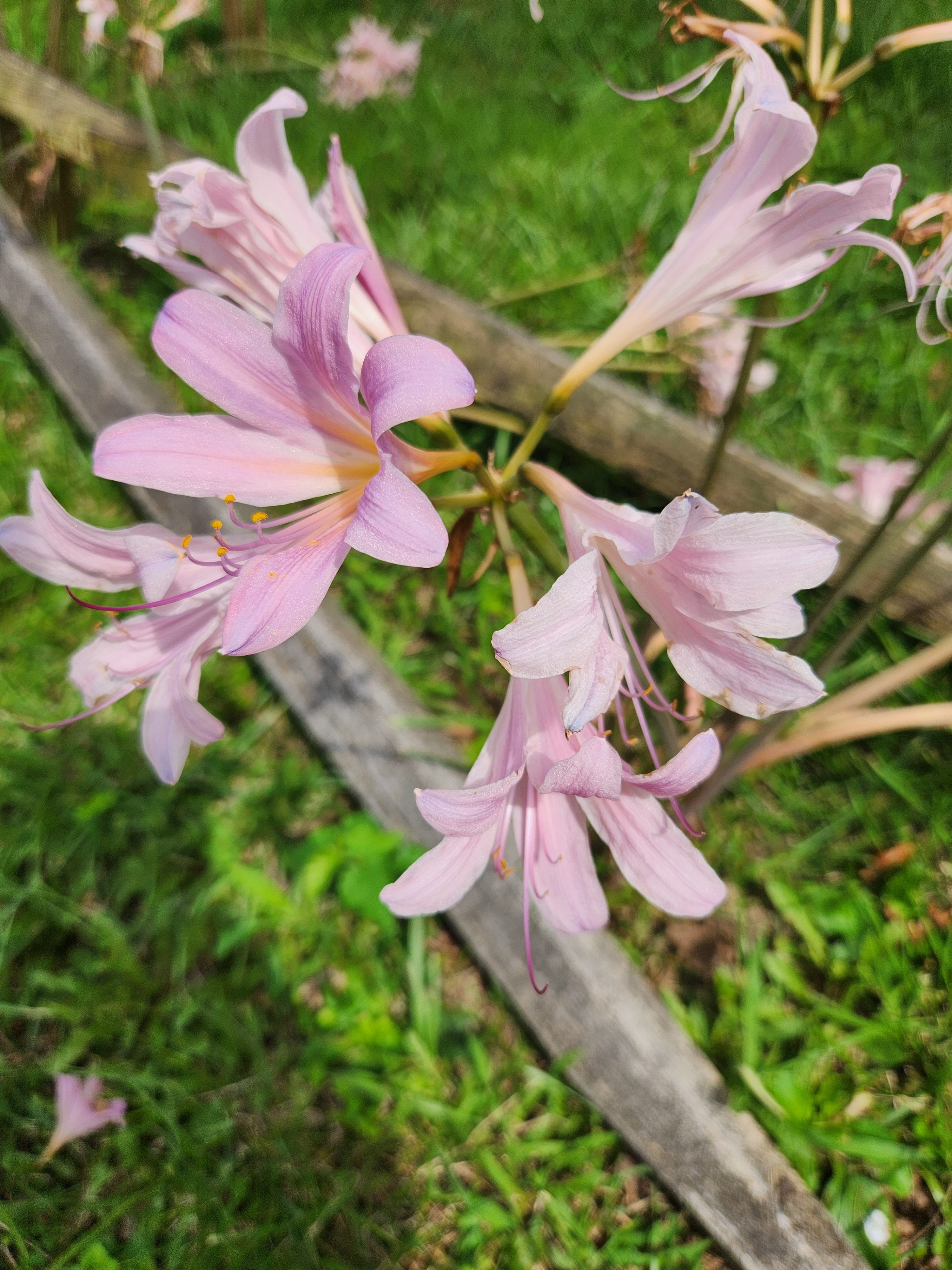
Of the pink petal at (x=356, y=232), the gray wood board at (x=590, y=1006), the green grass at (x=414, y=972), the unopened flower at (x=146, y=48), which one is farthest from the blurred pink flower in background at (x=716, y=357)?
the unopened flower at (x=146, y=48)

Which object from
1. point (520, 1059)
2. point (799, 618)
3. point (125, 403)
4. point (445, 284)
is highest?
point (799, 618)

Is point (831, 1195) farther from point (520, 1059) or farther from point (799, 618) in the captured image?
point (799, 618)

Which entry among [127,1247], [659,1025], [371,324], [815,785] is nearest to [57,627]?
[127,1247]

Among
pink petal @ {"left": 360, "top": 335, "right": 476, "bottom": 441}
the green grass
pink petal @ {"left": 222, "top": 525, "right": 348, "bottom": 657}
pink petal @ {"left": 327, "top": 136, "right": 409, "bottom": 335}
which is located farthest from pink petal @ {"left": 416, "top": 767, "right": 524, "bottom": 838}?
the green grass

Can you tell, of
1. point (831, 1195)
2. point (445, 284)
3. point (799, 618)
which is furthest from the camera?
point (445, 284)

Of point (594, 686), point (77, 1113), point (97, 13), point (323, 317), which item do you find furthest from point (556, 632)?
point (97, 13)

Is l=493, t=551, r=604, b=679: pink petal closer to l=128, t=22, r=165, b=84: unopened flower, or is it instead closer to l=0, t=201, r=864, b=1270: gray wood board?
l=0, t=201, r=864, b=1270: gray wood board
